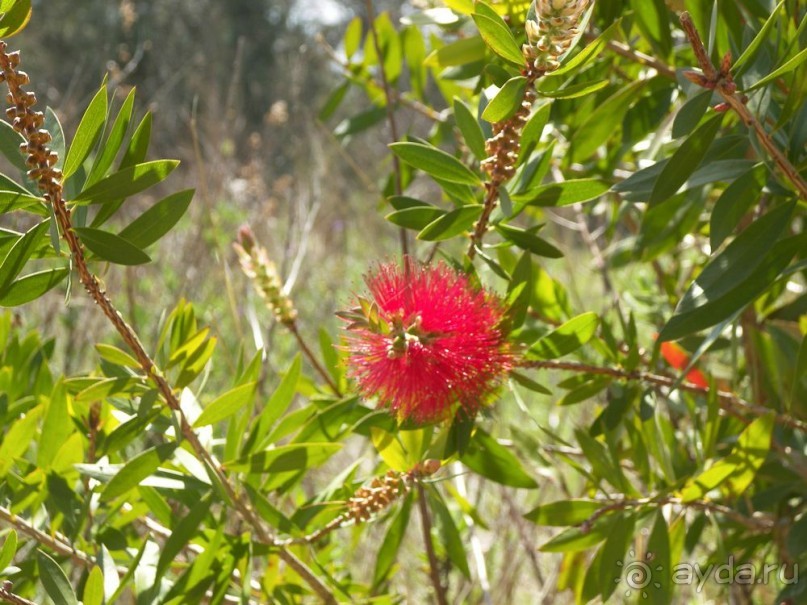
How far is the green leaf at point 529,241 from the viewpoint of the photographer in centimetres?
62

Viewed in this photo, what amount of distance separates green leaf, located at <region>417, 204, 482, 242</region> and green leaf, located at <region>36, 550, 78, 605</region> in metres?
0.32

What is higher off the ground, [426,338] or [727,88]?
[727,88]

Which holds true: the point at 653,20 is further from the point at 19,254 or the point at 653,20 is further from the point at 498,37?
the point at 19,254

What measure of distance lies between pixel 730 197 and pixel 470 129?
0.18 metres

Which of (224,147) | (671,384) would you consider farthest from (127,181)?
(224,147)

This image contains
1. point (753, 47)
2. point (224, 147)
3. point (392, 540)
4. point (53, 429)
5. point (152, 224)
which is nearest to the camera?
point (753, 47)

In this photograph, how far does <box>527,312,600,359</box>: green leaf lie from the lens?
0.63 m

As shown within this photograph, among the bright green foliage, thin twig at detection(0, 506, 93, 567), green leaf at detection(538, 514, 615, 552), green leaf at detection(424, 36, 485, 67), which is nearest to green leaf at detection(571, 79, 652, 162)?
the bright green foliage

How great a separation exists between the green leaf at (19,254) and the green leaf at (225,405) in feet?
0.56

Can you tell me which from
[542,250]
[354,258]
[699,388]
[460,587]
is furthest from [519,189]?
[354,258]

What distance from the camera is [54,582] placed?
0.55 m

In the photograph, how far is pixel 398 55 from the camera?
0.98m

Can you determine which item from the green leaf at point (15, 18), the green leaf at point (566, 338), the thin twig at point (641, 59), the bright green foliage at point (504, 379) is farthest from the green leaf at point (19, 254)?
the thin twig at point (641, 59)

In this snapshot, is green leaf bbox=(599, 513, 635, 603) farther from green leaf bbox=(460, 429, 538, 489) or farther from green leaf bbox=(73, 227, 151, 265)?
green leaf bbox=(73, 227, 151, 265)
